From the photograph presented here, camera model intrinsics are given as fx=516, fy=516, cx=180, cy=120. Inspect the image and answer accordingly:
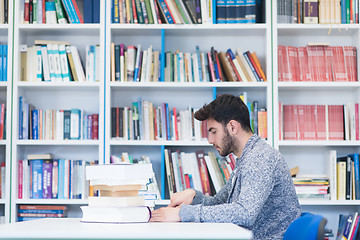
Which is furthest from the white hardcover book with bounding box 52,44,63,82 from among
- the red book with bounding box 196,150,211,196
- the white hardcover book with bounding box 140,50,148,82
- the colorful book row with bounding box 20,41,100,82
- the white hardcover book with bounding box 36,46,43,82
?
the red book with bounding box 196,150,211,196

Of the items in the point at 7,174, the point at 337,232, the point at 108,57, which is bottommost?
the point at 337,232

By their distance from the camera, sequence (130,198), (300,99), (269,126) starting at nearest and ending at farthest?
(130,198), (269,126), (300,99)

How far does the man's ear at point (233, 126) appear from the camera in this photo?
7.74 ft

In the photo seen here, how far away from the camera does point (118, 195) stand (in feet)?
6.03

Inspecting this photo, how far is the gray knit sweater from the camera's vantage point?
192 centimetres

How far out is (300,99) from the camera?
3857mm

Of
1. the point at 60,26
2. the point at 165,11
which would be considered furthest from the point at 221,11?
the point at 60,26

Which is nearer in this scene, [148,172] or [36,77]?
[148,172]

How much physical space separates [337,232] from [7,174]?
7.76ft

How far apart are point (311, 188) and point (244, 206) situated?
1749 millimetres

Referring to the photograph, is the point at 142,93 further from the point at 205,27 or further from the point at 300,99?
the point at 300,99

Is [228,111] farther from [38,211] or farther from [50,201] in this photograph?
[38,211]

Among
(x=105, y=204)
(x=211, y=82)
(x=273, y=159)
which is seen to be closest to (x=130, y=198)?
(x=105, y=204)

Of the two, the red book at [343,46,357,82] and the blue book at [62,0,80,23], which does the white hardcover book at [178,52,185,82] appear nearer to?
the blue book at [62,0,80,23]
